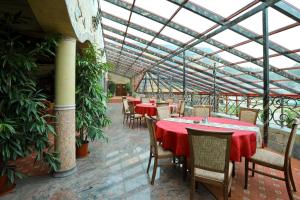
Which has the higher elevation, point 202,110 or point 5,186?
point 202,110

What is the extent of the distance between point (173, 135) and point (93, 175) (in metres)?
1.31

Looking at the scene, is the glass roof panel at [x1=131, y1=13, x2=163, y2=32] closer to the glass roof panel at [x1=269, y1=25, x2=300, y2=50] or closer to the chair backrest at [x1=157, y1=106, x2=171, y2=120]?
the glass roof panel at [x1=269, y1=25, x2=300, y2=50]

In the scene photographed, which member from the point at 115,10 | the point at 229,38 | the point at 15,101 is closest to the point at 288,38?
the point at 229,38

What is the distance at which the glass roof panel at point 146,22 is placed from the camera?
5.90 meters

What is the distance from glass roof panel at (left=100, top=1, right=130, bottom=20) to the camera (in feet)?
18.6

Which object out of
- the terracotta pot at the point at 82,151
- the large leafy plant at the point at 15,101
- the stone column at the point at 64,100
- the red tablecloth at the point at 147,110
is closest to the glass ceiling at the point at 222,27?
the red tablecloth at the point at 147,110

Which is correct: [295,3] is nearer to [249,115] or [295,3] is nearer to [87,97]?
[249,115]

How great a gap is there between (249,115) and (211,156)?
1937 mm

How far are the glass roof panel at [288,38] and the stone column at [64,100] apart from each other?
15.6ft

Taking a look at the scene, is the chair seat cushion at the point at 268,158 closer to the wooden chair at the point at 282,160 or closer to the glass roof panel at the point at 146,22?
the wooden chair at the point at 282,160

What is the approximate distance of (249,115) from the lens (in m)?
3.23

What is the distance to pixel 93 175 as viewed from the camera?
259cm

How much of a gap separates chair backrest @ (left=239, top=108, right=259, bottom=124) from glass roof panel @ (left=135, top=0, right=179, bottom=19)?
3127 millimetres

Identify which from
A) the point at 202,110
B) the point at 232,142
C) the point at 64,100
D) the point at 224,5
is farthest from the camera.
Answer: the point at 224,5
